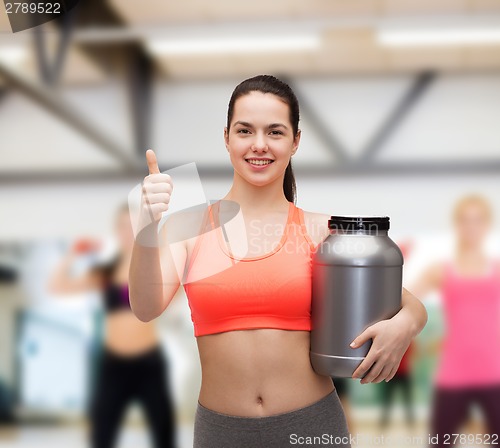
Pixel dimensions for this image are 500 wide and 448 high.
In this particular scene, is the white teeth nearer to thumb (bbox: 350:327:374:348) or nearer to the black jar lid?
the black jar lid

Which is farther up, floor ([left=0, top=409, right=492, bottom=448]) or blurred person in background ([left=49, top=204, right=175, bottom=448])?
blurred person in background ([left=49, top=204, right=175, bottom=448])

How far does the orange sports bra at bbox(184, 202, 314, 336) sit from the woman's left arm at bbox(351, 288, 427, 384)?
12cm

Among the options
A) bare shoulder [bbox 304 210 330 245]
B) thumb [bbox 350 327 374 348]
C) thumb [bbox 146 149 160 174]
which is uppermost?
thumb [bbox 146 149 160 174]

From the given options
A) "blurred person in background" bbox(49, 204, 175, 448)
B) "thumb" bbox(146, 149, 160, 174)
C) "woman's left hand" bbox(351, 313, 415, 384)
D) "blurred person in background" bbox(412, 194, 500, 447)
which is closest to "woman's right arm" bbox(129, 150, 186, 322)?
"thumb" bbox(146, 149, 160, 174)

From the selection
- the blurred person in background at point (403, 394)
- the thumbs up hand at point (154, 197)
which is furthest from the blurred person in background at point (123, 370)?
the blurred person in background at point (403, 394)

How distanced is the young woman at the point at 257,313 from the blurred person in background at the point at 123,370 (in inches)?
46.1

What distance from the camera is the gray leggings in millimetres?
1083

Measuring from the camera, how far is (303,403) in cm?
111

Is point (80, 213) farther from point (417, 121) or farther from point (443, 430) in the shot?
point (443, 430)

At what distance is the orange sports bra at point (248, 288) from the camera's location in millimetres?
1084

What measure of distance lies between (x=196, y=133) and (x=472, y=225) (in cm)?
175

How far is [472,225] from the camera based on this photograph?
2.70 m

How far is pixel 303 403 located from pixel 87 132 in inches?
120

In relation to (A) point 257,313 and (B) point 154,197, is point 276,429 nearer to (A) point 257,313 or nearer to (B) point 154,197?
(A) point 257,313
